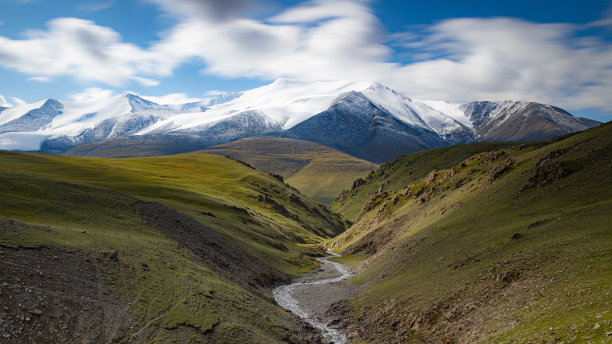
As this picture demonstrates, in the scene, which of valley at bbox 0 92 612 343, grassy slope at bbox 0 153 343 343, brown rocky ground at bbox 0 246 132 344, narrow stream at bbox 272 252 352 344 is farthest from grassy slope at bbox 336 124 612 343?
brown rocky ground at bbox 0 246 132 344

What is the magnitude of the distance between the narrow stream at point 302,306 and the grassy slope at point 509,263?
427 cm

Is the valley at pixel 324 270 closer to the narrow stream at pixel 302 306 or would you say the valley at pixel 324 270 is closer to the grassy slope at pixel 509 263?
the grassy slope at pixel 509 263

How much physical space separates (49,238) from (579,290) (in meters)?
60.4

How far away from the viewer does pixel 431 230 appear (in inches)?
3162

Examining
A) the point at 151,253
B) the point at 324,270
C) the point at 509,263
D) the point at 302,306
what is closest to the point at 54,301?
the point at 151,253

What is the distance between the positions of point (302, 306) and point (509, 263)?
118ft

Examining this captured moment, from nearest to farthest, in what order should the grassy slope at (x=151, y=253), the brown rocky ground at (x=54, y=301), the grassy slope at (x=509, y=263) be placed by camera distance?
the brown rocky ground at (x=54, y=301) → the grassy slope at (x=509, y=263) → the grassy slope at (x=151, y=253)

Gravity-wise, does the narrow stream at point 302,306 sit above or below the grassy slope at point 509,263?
below

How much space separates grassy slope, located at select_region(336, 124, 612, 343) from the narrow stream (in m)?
4.27

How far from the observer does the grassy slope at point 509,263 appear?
119 ft

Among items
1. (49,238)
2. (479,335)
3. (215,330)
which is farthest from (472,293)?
(49,238)

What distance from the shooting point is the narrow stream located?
54.3 m

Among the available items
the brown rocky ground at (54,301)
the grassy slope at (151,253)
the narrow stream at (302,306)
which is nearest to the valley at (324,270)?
the brown rocky ground at (54,301)

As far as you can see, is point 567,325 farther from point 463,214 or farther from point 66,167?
point 66,167
